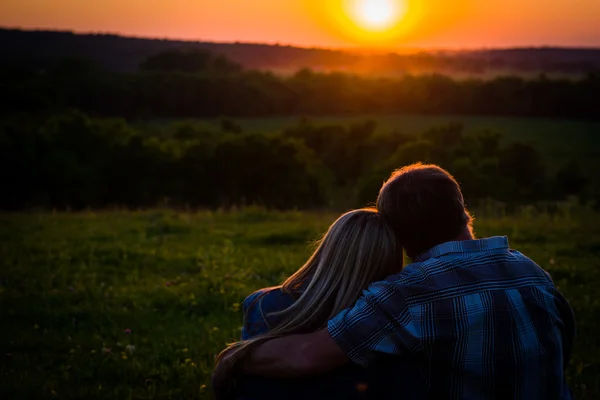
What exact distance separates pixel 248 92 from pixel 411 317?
200 ft

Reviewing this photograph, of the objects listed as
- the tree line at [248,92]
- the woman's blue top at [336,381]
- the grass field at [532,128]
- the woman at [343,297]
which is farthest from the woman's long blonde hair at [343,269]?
the tree line at [248,92]

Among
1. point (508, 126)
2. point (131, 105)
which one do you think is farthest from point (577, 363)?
point (131, 105)

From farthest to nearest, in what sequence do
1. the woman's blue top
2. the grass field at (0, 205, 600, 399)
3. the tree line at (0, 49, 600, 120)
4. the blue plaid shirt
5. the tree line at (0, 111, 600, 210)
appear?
the tree line at (0, 49, 600, 120), the tree line at (0, 111, 600, 210), the grass field at (0, 205, 600, 399), the woman's blue top, the blue plaid shirt

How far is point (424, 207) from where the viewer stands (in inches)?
94.3

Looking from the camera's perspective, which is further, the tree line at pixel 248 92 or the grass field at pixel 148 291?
the tree line at pixel 248 92

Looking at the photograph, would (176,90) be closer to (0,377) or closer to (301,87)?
(301,87)

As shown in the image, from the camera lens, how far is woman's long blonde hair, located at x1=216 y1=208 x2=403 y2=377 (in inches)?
95.3

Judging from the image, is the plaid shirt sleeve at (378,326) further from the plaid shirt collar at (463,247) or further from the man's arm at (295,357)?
the plaid shirt collar at (463,247)

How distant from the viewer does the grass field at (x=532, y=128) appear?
40.6 metres

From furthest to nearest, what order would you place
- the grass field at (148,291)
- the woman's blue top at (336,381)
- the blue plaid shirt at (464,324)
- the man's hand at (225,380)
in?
the grass field at (148,291) → the man's hand at (225,380) → the woman's blue top at (336,381) → the blue plaid shirt at (464,324)

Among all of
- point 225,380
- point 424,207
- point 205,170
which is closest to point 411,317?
point 424,207

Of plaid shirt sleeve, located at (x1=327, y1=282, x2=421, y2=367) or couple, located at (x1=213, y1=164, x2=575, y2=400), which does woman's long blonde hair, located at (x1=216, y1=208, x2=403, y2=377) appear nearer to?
couple, located at (x1=213, y1=164, x2=575, y2=400)

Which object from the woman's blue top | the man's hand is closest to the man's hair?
the woman's blue top

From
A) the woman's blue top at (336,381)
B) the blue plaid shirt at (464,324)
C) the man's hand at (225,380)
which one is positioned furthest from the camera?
the man's hand at (225,380)
